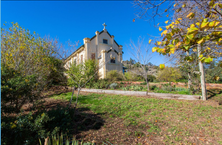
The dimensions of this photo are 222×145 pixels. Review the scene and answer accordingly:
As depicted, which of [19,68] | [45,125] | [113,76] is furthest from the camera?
[113,76]

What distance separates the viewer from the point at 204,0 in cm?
293

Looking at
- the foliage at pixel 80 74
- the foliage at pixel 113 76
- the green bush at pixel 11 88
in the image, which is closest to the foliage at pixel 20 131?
the green bush at pixel 11 88

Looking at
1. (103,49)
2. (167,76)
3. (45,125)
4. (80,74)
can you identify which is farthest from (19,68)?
(167,76)

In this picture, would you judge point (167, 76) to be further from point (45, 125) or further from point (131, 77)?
point (45, 125)

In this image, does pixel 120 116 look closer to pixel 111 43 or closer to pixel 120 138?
pixel 120 138

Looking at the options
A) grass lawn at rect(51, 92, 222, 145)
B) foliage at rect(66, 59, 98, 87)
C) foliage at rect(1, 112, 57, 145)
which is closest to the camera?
foliage at rect(1, 112, 57, 145)

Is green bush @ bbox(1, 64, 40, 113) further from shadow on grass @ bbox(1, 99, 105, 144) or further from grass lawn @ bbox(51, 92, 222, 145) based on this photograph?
grass lawn @ bbox(51, 92, 222, 145)

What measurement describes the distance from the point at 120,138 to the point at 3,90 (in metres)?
3.01

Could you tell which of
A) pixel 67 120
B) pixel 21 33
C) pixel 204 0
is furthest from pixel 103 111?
pixel 21 33

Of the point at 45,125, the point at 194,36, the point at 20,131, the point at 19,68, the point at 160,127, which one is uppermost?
the point at 194,36

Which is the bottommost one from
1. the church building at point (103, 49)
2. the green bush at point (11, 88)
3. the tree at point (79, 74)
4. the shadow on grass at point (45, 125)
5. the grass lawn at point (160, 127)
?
the grass lawn at point (160, 127)

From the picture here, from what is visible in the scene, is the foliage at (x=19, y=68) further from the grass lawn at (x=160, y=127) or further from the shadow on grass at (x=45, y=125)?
the grass lawn at (x=160, y=127)

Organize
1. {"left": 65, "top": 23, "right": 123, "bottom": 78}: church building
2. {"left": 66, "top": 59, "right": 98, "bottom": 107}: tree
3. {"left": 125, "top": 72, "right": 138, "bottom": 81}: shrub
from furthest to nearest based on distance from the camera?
{"left": 65, "top": 23, "right": 123, "bottom": 78}: church building < {"left": 125, "top": 72, "right": 138, "bottom": 81}: shrub < {"left": 66, "top": 59, "right": 98, "bottom": 107}: tree

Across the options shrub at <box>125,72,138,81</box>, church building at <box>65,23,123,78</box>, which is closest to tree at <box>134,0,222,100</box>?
shrub at <box>125,72,138,81</box>
